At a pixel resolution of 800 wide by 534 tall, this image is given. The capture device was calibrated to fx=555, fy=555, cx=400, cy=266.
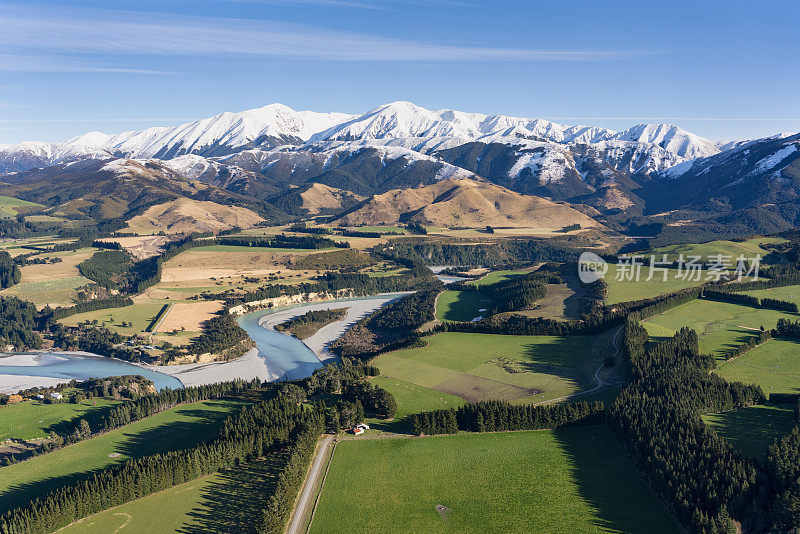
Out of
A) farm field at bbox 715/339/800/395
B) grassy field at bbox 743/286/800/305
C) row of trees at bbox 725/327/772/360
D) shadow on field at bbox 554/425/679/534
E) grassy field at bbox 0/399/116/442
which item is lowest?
grassy field at bbox 0/399/116/442

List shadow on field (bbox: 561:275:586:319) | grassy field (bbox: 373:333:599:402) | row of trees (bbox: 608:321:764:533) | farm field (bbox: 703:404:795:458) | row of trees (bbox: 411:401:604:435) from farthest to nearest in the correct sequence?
shadow on field (bbox: 561:275:586:319) < grassy field (bbox: 373:333:599:402) < row of trees (bbox: 411:401:604:435) < farm field (bbox: 703:404:795:458) < row of trees (bbox: 608:321:764:533)

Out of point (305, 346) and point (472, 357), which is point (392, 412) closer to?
point (472, 357)

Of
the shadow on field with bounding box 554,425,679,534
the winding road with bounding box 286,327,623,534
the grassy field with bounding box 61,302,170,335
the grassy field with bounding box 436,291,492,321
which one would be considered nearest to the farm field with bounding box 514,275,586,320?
the grassy field with bounding box 436,291,492,321

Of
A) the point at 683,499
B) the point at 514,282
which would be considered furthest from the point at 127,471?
the point at 514,282

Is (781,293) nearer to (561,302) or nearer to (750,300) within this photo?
(750,300)

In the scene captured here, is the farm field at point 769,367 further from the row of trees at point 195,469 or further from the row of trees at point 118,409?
the row of trees at point 118,409

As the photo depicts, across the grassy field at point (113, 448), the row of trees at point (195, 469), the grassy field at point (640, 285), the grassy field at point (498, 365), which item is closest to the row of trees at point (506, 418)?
the grassy field at point (498, 365)

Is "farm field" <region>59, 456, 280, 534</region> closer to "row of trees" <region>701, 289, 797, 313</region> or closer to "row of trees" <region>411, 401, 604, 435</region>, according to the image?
"row of trees" <region>411, 401, 604, 435</region>

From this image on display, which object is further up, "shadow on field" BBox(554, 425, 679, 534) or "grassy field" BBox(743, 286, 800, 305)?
"grassy field" BBox(743, 286, 800, 305)
